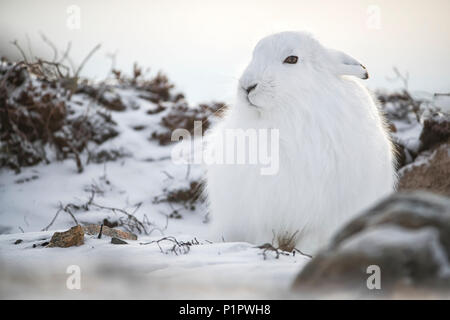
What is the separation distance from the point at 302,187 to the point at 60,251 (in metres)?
1.54

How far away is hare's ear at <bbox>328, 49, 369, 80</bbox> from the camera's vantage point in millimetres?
3037

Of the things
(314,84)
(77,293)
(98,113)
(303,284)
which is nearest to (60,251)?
(77,293)

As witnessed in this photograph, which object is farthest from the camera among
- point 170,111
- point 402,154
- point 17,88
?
point 170,111

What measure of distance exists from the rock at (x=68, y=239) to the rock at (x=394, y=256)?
1475 mm

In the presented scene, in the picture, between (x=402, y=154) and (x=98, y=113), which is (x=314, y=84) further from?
(x=98, y=113)

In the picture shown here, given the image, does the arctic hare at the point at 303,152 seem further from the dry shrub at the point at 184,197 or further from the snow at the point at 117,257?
the dry shrub at the point at 184,197

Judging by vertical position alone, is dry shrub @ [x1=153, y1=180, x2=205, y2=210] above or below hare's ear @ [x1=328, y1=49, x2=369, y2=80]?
below

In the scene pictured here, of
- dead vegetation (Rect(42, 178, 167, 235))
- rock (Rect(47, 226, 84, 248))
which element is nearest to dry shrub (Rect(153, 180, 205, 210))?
dead vegetation (Rect(42, 178, 167, 235))

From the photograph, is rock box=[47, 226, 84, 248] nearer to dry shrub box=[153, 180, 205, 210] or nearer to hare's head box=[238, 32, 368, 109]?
hare's head box=[238, 32, 368, 109]

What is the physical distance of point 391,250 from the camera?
1.18m

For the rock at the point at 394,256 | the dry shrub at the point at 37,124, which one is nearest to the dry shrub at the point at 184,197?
the dry shrub at the point at 37,124

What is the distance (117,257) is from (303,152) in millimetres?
1434

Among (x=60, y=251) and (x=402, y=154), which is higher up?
(x=402, y=154)

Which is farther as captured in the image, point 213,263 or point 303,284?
point 213,263
